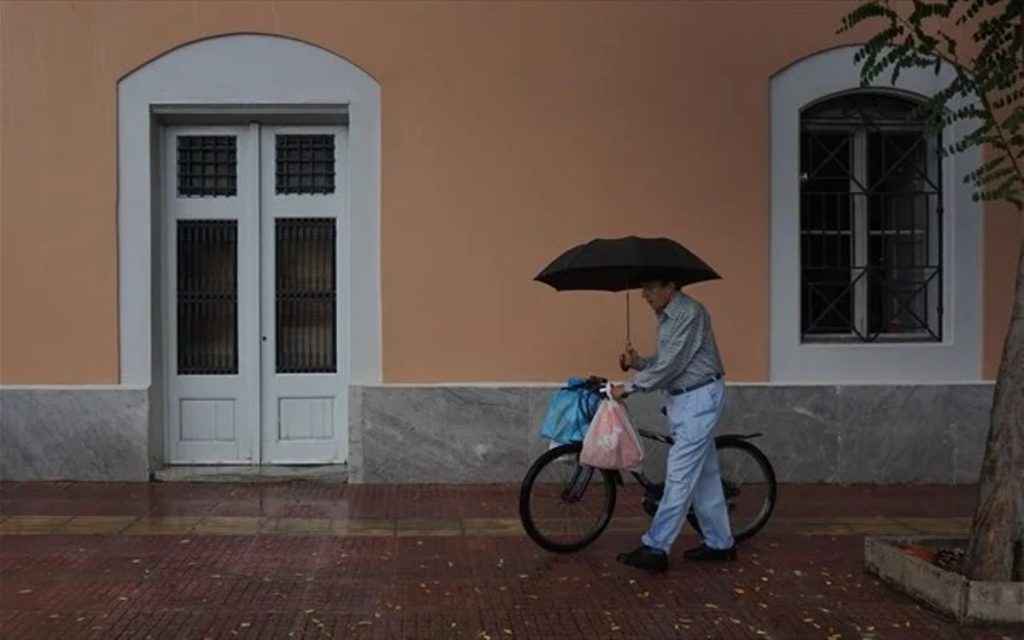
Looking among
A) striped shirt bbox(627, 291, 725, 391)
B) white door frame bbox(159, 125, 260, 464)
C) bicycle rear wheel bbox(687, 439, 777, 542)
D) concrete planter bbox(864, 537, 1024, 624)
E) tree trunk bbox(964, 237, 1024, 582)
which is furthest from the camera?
white door frame bbox(159, 125, 260, 464)

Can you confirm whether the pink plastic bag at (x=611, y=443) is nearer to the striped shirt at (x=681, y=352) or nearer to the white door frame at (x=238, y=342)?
the striped shirt at (x=681, y=352)

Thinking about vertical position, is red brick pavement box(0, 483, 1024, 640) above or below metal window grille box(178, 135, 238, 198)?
below

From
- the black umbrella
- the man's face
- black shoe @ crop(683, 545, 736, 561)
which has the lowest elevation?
black shoe @ crop(683, 545, 736, 561)

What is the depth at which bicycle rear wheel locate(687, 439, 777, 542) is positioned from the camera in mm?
7293

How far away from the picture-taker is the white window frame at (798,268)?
912 centimetres

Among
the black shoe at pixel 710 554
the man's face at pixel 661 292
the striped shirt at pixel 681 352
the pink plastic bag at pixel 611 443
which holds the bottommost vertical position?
the black shoe at pixel 710 554

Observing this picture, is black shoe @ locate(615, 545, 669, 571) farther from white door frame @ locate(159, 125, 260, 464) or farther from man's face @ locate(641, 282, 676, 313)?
white door frame @ locate(159, 125, 260, 464)

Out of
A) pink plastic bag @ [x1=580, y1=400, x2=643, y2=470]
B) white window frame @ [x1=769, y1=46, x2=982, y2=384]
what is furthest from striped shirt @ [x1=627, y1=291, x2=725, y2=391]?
white window frame @ [x1=769, y1=46, x2=982, y2=384]

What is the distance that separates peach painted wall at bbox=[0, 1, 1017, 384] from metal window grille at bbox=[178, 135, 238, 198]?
0.63 meters

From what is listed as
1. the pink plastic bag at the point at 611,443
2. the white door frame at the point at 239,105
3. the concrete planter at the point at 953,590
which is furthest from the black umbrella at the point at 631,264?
the white door frame at the point at 239,105

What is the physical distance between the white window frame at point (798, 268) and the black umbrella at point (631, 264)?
8.51 feet

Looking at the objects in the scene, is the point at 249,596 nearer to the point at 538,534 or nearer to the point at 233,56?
the point at 538,534

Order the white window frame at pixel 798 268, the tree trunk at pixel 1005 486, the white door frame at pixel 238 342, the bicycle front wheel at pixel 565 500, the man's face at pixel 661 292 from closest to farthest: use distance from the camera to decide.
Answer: the tree trunk at pixel 1005 486, the man's face at pixel 661 292, the bicycle front wheel at pixel 565 500, the white window frame at pixel 798 268, the white door frame at pixel 238 342

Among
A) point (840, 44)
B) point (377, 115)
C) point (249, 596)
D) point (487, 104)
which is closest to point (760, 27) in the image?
point (840, 44)
